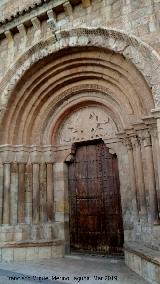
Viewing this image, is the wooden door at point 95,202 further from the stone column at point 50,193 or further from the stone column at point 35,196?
the stone column at point 35,196

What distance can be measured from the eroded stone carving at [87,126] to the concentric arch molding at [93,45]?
1.46 meters

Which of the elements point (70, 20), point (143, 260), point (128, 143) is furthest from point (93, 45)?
point (143, 260)

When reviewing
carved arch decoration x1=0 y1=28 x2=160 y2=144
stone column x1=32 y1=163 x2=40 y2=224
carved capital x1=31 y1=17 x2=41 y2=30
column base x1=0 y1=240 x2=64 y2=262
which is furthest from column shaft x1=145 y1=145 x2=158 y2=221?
carved capital x1=31 y1=17 x2=41 y2=30

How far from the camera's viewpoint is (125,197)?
5.34 metres

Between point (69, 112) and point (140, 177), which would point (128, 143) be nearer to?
point (140, 177)

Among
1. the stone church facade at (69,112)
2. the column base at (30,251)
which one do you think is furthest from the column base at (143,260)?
the column base at (30,251)

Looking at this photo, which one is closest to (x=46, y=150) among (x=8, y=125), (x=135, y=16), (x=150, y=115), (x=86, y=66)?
(x=8, y=125)

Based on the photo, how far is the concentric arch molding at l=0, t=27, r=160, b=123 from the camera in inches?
176

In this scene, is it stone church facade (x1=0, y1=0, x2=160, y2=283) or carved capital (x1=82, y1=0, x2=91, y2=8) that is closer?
stone church facade (x1=0, y1=0, x2=160, y2=283)

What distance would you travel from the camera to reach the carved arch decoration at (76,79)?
15.8ft

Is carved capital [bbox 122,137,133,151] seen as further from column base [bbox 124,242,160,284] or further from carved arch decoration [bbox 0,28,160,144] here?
column base [bbox 124,242,160,284]

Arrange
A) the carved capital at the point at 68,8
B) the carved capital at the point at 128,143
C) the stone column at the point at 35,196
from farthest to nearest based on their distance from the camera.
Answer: the stone column at the point at 35,196
the carved capital at the point at 68,8
the carved capital at the point at 128,143

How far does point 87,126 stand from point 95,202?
1.66m

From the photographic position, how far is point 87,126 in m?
6.17
